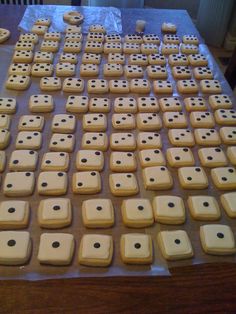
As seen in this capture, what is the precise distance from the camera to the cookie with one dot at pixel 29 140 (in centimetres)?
86

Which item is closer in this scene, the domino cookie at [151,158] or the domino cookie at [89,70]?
Result: the domino cookie at [151,158]

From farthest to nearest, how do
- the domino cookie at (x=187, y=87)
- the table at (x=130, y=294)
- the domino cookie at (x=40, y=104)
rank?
the domino cookie at (x=187, y=87) < the domino cookie at (x=40, y=104) < the table at (x=130, y=294)

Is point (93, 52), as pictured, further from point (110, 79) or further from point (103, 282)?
point (103, 282)

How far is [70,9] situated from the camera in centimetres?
155

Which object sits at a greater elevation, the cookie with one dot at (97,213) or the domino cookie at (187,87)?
the domino cookie at (187,87)

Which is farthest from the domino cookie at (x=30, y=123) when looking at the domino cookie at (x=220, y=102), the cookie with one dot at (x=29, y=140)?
the domino cookie at (x=220, y=102)

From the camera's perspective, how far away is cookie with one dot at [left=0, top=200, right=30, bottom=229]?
0.67 meters

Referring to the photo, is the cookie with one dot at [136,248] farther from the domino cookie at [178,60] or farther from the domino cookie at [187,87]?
the domino cookie at [178,60]

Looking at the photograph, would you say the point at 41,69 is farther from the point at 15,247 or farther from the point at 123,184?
the point at 15,247

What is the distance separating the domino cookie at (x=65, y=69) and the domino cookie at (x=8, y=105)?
23 centimetres

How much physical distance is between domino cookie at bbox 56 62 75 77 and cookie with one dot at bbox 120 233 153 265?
0.70 m

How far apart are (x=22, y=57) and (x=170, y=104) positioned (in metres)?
0.60

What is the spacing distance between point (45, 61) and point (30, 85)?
151 millimetres

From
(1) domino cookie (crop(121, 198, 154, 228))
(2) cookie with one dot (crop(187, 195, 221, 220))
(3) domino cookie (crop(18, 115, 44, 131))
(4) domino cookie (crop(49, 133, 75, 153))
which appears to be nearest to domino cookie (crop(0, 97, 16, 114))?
(3) domino cookie (crop(18, 115, 44, 131))
